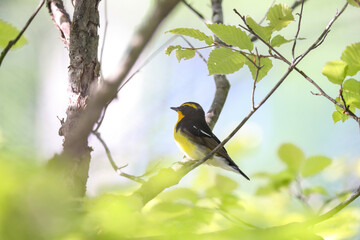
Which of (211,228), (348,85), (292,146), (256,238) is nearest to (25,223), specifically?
(256,238)

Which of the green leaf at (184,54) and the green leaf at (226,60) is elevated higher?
the green leaf at (184,54)

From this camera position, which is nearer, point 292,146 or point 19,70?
point 19,70

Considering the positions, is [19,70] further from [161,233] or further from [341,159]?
[341,159]

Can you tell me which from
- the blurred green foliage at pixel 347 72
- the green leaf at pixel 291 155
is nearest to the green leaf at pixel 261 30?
the blurred green foliage at pixel 347 72

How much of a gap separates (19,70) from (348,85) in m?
1.23

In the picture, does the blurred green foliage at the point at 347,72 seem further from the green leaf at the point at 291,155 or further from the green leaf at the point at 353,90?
the green leaf at the point at 291,155

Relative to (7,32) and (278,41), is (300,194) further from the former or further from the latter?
(7,32)

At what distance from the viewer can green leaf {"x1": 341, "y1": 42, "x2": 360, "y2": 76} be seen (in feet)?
5.11

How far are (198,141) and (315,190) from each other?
5.27ft

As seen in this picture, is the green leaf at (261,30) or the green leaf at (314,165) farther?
the green leaf at (314,165)

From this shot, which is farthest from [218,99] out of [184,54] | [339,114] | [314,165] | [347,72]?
[347,72]

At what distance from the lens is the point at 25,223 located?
597 millimetres

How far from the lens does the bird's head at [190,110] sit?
4.07 m

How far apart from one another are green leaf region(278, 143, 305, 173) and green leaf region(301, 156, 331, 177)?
1.2 inches
